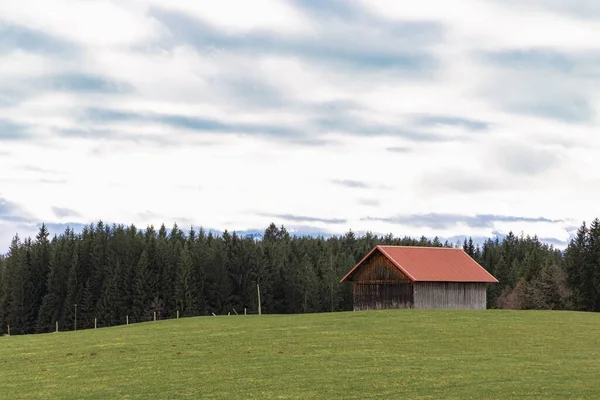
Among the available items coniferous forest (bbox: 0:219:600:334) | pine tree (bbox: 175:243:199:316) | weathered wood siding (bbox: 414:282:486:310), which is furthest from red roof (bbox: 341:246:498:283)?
pine tree (bbox: 175:243:199:316)

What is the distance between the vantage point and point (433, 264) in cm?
8444

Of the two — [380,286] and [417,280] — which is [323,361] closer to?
[417,280]

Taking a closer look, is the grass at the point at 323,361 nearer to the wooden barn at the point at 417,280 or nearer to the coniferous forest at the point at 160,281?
the wooden barn at the point at 417,280

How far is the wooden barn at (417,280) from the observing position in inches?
3177

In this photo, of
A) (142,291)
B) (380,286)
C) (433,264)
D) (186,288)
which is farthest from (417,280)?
(142,291)

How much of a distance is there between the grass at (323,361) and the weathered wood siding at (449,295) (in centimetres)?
2164

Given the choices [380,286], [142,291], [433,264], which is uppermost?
[433,264]

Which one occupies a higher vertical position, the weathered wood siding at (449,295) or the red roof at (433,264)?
the red roof at (433,264)

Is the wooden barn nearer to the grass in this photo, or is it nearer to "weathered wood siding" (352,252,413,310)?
"weathered wood siding" (352,252,413,310)

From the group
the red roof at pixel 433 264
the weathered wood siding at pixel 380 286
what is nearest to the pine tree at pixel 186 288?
the red roof at pixel 433 264

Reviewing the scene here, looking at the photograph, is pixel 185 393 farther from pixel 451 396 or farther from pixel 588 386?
pixel 588 386

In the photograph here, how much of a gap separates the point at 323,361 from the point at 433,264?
5134 centimetres

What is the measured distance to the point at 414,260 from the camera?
8425cm

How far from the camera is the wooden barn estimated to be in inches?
3177
